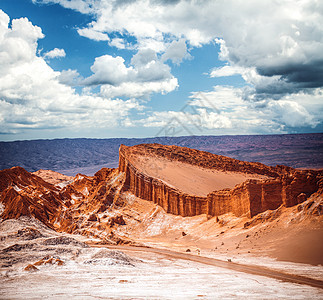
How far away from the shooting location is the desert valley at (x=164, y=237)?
71.7ft

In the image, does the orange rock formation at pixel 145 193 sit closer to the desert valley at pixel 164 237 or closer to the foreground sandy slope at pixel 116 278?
the desert valley at pixel 164 237

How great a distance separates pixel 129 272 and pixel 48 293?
833 cm

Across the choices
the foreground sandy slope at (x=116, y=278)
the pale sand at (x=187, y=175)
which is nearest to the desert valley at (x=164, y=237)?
the foreground sandy slope at (x=116, y=278)

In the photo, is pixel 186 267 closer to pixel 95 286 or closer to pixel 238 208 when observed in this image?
pixel 95 286

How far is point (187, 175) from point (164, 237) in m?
22.5

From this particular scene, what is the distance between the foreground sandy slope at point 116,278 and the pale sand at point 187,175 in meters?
25.4

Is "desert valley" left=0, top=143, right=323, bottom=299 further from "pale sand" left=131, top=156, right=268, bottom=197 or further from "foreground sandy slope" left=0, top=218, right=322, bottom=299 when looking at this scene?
"pale sand" left=131, top=156, right=268, bottom=197

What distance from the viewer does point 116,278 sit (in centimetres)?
2445

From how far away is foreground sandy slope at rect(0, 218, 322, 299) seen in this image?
1939cm

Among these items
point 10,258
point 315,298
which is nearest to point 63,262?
point 10,258

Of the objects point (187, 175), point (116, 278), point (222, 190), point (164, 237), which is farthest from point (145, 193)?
point (116, 278)

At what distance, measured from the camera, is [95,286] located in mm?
21812

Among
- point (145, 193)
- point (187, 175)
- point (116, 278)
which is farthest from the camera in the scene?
point (187, 175)

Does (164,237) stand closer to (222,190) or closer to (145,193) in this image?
(222,190)
